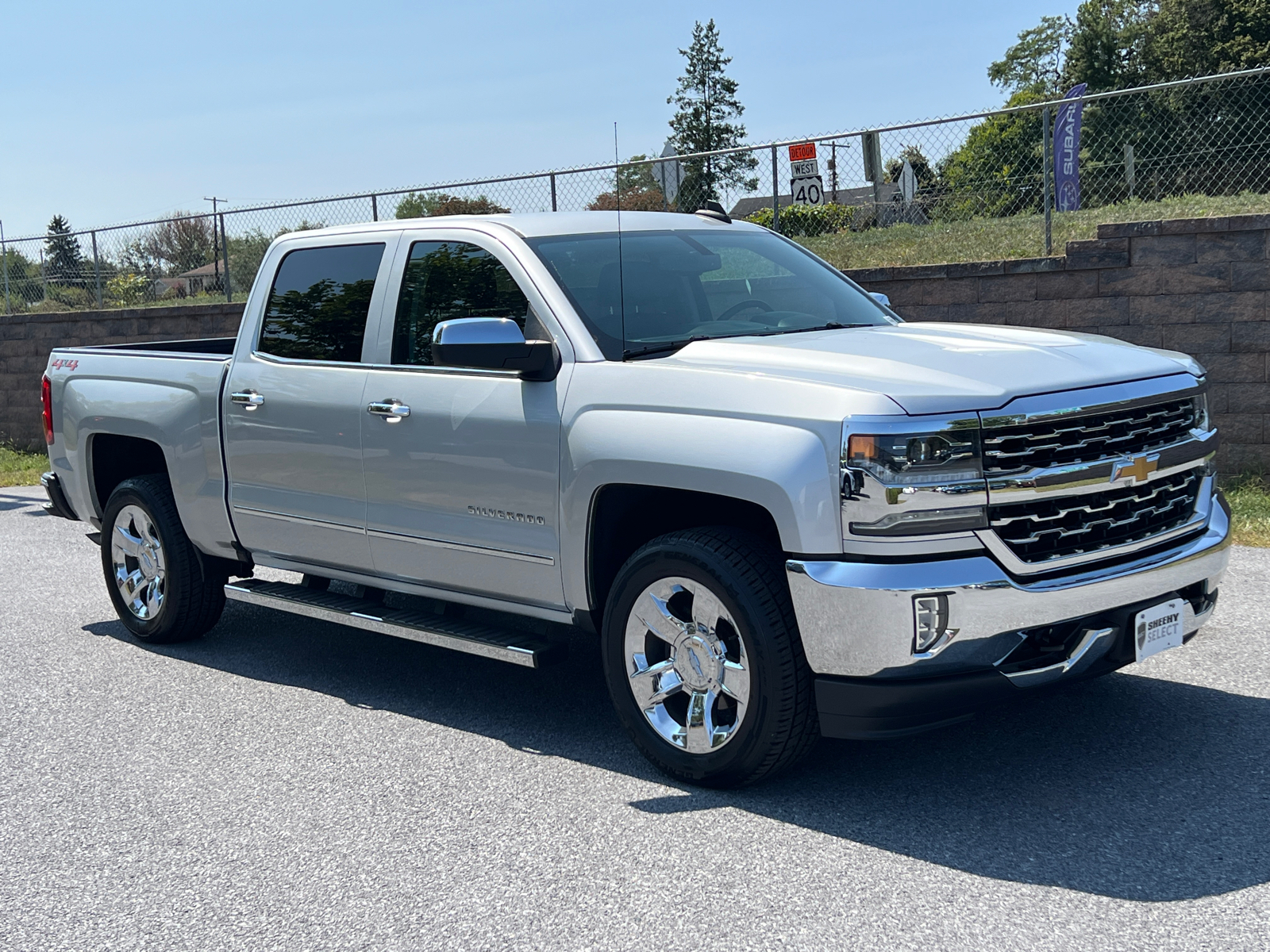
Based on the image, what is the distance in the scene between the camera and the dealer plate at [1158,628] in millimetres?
4285

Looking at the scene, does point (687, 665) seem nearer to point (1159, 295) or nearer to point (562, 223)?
point (562, 223)

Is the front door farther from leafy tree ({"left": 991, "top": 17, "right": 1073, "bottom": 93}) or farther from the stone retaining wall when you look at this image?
leafy tree ({"left": 991, "top": 17, "right": 1073, "bottom": 93})

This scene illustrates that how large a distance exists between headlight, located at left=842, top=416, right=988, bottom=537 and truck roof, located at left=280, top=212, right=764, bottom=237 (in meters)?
2.06

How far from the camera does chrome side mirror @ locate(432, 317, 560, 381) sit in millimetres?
4801

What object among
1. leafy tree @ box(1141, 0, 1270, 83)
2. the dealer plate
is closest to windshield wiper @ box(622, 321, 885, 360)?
the dealer plate

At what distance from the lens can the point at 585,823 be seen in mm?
4324

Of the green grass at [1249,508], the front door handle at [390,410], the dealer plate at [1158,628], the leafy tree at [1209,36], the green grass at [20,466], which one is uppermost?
the leafy tree at [1209,36]

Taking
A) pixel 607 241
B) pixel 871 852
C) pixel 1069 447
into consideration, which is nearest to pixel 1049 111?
pixel 607 241

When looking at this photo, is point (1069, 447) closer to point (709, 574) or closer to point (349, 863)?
point (709, 574)

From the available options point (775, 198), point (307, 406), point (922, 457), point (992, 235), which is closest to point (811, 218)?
point (775, 198)

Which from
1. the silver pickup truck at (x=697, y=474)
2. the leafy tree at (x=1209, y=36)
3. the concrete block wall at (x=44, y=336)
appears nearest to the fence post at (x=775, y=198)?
the silver pickup truck at (x=697, y=474)

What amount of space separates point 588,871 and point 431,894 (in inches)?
18.6

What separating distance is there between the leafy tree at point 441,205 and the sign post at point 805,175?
3651 mm

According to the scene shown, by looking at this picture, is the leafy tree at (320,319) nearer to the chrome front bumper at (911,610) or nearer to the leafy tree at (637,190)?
the chrome front bumper at (911,610)
